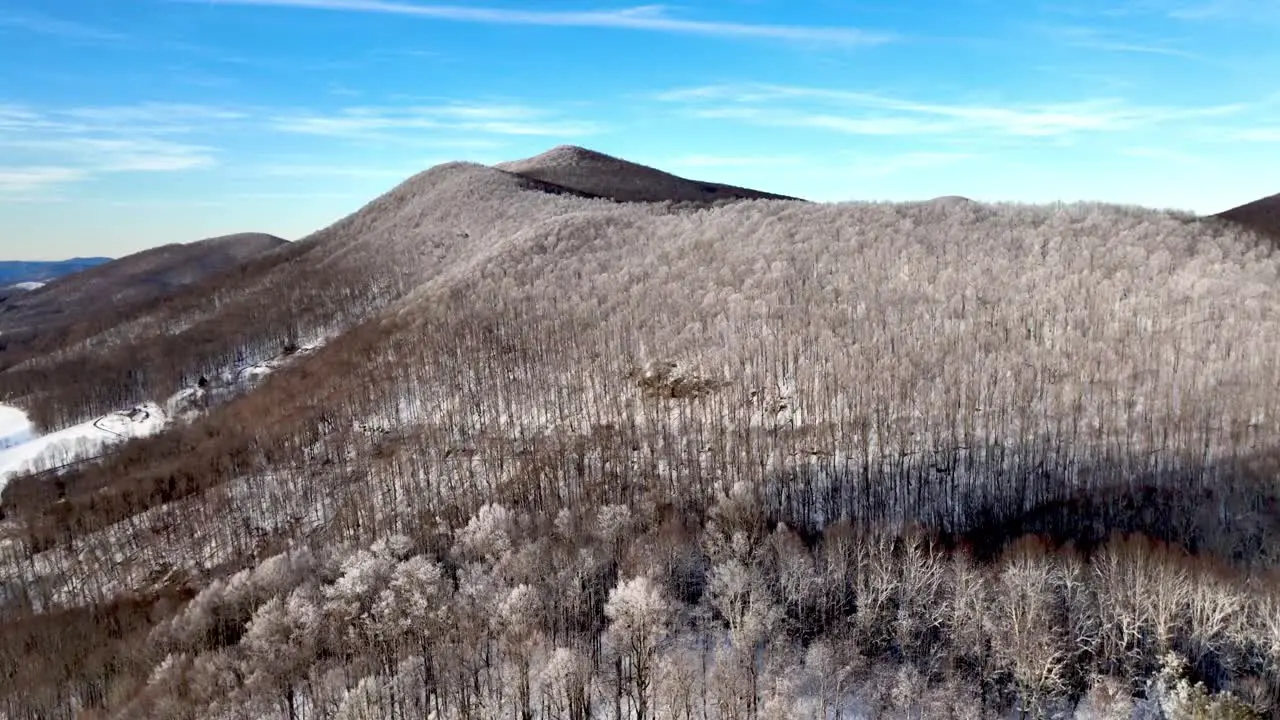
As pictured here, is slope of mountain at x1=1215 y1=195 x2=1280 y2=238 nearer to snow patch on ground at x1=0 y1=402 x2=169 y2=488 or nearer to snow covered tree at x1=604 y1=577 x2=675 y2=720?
snow covered tree at x1=604 y1=577 x2=675 y2=720

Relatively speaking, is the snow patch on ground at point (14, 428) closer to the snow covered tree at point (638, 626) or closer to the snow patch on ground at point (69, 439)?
the snow patch on ground at point (69, 439)

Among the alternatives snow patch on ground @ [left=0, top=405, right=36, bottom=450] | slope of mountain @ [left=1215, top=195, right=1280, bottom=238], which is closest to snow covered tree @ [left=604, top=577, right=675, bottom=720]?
snow patch on ground @ [left=0, top=405, right=36, bottom=450]

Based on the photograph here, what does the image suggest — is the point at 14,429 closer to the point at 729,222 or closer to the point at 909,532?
the point at 729,222

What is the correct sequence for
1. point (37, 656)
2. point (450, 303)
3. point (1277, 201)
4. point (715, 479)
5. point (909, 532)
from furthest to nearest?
point (1277, 201) → point (450, 303) → point (715, 479) → point (909, 532) → point (37, 656)

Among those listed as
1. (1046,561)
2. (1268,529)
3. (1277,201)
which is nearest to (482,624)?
(1046,561)

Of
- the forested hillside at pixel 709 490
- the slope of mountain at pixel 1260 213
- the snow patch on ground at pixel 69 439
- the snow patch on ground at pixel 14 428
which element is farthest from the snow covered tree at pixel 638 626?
the slope of mountain at pixel 1260 213
